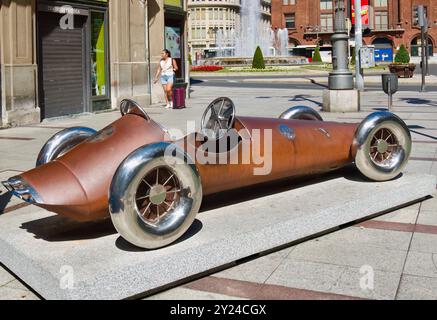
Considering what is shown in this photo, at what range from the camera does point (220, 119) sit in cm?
532

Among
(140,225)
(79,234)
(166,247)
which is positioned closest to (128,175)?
(140,225)

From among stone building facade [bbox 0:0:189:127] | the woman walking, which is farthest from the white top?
stone building facade [bbox 0:0:189:127]

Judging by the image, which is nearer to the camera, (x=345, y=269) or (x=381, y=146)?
(x=345, y=269)

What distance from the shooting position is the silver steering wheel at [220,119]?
16.7ft

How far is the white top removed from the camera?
18250 millimetres

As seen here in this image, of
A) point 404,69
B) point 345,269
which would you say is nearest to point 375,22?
point 404,69

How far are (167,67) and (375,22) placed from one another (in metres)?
82.2

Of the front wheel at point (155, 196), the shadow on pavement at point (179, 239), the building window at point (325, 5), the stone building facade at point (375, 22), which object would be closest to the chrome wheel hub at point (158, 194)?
the front wheel at point (155, 196)

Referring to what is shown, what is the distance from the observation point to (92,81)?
17.2m

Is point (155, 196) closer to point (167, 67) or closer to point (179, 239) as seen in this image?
point (179, 239)

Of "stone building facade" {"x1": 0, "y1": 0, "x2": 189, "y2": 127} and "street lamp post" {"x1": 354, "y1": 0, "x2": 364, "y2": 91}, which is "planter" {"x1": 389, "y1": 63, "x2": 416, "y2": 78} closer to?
"street lamp post" {"x1": 354, "y1": 0, "x2": 364, "y2": 91}

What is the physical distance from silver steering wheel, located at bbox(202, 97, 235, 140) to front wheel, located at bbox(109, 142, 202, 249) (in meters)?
0.78

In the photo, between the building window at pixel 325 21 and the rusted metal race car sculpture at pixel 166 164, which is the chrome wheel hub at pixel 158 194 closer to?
the rusted metal race car sculpture at pixel 166 164
